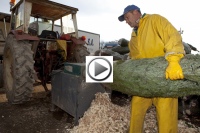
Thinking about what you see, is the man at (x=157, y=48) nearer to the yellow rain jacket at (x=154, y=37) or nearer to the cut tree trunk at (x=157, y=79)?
the yellow rain jacket at (x=154, y=37)

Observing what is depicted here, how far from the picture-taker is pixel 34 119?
364 centimetres

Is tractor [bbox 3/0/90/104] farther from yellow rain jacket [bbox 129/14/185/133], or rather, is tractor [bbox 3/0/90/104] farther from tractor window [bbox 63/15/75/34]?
yellow rain jacket [bbox 129/14/185/133]

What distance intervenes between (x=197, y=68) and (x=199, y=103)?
2.76 m

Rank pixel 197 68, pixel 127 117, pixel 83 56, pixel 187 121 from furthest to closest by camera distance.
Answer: pixel 83 56 → pixel 187 121 → pixel 127 117 → pixel 197 68

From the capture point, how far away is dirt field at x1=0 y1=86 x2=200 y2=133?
324 centimetres

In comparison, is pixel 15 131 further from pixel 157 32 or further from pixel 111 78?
pixel 157 32

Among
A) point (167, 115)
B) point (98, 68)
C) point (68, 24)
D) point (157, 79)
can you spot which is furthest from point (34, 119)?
point (68, 24)

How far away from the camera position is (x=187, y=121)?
3.66 metres

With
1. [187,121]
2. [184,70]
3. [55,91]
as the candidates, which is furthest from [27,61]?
[187,121]

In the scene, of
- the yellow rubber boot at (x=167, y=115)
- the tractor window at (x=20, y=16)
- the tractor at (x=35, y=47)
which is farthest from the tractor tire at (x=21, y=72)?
the yellow rubber boot at (x=167, y=115)

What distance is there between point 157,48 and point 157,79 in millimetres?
561

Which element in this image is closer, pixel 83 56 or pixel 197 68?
pixel 197 68
